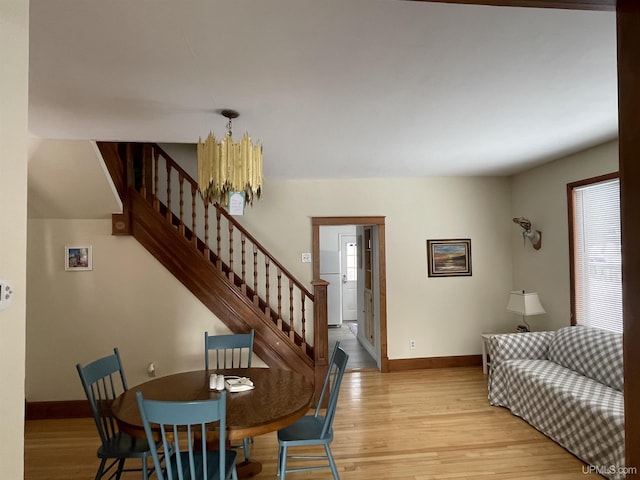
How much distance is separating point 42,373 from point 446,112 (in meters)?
4.36

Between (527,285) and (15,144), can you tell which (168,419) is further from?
(527,285)

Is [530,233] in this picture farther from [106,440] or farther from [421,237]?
[106,440]

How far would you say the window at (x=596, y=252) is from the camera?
3324 millimetres

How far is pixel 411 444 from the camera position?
115 inches

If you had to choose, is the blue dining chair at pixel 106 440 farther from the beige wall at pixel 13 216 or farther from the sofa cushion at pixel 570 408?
the sofa cushion at pixel 570 408

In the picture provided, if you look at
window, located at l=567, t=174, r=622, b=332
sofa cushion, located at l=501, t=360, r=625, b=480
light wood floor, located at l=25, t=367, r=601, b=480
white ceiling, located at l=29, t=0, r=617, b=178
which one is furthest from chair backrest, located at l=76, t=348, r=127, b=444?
window, located at l=567, t=174, r=622, b=332

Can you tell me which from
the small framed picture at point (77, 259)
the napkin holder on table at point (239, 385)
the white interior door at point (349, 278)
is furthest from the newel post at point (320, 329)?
the white interior door at point (349, 278)

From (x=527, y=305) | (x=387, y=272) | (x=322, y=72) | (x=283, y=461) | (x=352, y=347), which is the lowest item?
(x=352, y=347)

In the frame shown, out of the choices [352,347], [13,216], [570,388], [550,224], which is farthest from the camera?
[352,347]

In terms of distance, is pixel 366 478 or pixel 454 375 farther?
pixel 454 375

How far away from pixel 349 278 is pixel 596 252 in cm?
521

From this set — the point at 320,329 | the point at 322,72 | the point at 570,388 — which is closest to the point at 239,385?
the point at 320,329

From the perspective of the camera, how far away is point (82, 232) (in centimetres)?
349

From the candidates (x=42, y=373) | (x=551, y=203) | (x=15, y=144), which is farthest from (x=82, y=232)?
(x=551, y=203)
